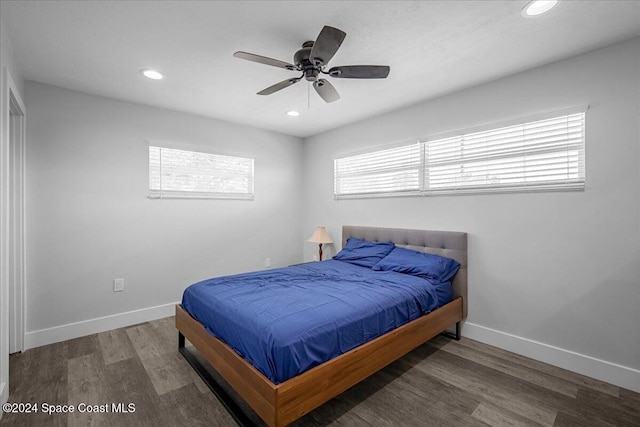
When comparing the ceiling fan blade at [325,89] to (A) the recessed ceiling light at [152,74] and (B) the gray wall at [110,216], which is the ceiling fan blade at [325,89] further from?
(B) the gray wall at [110,216]

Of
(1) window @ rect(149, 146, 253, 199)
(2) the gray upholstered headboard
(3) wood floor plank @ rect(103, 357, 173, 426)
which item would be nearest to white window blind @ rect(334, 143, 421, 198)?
(2) the gray upholstered headboard

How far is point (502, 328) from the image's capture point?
277 centimetres

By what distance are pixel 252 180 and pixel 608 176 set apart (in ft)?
12.7

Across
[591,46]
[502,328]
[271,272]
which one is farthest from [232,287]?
[591,46]

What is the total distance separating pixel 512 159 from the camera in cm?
271

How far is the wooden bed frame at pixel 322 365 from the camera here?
1.51m

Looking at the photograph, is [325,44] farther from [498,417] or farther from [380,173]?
[498,417]

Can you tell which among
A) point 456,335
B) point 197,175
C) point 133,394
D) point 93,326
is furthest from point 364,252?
point 93,326

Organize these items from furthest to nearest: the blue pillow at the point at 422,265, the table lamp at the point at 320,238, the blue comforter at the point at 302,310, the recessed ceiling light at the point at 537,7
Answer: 1. the table lamp at the point at 320,238
2. the blue pillow at the point at 422,265
3. the recessed ceiling light at the point at 537,7
4. the blue comforter at the point at 302,310

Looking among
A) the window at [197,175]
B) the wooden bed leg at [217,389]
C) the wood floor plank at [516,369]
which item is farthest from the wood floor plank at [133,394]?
the wood floor plank at [516,369]

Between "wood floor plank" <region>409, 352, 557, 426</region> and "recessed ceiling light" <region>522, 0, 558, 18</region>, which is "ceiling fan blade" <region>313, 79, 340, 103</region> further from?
"wood floor plank" <region>409, 352, 557, 426</region>

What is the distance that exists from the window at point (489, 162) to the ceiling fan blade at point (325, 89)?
148 cm

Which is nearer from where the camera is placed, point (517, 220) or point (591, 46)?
point (591, 46)

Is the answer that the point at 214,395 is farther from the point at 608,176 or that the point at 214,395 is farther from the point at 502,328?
the point at 608,176
